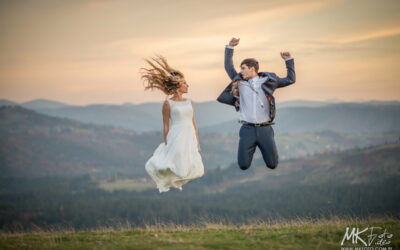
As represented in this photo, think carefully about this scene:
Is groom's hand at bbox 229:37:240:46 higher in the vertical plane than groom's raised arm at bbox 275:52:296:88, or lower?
higher

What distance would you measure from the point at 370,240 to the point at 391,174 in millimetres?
167590

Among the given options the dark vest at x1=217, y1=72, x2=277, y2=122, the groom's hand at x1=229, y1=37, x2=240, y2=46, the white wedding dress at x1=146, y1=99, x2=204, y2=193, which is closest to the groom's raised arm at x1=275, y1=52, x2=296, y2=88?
the dark vest at x1=217, y1=72, x2=277, y2=122

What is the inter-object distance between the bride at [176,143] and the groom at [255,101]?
0.95 m

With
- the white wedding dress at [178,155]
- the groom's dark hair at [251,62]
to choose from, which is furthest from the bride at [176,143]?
the groom's dark hair at [251,62]

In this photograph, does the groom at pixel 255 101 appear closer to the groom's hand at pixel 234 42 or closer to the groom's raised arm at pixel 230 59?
the groom's raised arm at pixel 230 59

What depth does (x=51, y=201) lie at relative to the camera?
505ft

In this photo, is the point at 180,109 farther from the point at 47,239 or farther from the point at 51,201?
the point at 51,201

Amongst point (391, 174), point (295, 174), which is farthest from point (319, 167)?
point (391, 174)

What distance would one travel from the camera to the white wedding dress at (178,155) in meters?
11.7

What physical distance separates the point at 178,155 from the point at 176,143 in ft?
0.91

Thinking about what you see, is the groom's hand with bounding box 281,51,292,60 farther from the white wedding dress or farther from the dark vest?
the white wedding dress

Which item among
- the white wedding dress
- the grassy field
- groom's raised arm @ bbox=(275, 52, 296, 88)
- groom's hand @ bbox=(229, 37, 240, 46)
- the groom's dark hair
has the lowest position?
the grassy field

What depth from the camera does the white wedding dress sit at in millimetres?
11680

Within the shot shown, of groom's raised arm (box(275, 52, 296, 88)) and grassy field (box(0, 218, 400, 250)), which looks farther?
groom's raised arm (box(275, 52, 296, 88))
